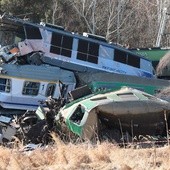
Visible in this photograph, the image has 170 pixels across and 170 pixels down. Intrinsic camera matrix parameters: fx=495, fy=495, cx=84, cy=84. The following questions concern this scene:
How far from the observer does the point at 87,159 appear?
742 cm

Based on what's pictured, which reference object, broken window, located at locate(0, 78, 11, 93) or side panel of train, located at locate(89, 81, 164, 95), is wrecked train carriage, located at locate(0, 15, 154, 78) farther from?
side panel of train, located at locate(89, 81, 164, 95)

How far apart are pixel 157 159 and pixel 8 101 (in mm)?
16057

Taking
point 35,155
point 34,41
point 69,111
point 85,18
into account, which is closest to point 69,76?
point 34,41

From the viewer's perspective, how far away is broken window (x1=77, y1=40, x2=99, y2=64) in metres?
25.1

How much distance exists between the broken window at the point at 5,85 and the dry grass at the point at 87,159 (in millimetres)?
14253

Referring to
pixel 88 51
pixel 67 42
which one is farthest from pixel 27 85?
pixel 88 51

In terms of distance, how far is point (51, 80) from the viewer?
2291 cm

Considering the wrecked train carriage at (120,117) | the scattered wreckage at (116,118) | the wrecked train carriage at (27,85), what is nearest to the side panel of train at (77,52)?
the wrecked train carriage at (27,85)

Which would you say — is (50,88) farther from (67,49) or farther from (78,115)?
(78,115)

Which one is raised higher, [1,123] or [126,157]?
[126,157]

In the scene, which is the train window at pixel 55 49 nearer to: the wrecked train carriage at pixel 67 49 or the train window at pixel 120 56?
the wrecked train carriage at pixel 67 49

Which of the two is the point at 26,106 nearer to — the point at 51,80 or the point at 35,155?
the point at 51,80

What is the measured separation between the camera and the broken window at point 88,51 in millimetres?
25109

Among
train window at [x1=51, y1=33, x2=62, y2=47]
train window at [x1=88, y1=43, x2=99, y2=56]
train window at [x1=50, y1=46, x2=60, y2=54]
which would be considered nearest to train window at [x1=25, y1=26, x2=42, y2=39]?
train window at [x1=51, y1=33, x2=62, y2=47]
